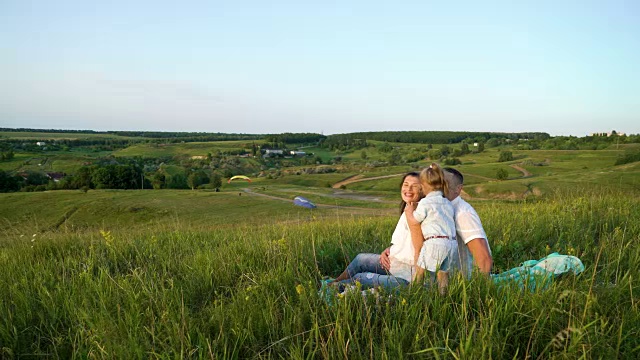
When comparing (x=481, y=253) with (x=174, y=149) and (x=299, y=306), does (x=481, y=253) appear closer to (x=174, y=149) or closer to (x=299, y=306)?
(x=299, y=306)

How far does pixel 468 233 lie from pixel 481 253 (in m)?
0.23

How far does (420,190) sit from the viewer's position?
4.54m

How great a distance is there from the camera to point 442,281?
3.28 metres

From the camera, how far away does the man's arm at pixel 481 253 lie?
3.90m

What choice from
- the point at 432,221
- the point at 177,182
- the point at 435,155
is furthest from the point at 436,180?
the point at 435,155

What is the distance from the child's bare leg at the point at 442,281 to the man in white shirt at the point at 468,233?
1.75ft

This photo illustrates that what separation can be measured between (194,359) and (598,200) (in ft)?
29.2

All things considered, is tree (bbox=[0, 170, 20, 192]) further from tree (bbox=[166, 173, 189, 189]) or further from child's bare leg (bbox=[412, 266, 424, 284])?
child's bare leg (bbox=[412, 266, 424, 284])

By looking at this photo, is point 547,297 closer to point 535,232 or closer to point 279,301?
point 279,301

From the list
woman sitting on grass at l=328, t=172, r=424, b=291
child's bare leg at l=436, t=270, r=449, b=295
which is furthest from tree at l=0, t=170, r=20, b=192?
child's bare leg at l=436, t=270, r=449, b=295

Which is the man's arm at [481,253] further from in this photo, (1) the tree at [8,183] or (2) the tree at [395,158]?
(2) the tree at [395,158]

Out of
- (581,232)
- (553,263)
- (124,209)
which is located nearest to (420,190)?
(553,263)

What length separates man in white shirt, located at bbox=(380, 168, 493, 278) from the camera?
13.0 feet

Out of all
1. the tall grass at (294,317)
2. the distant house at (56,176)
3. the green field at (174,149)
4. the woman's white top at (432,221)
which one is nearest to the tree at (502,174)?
the tall grass at (294,317)
